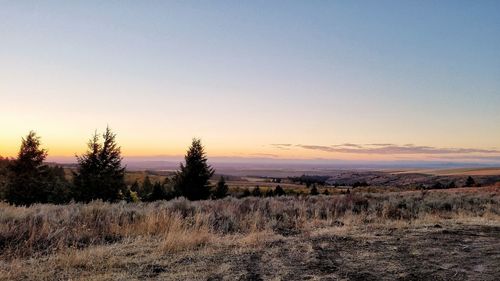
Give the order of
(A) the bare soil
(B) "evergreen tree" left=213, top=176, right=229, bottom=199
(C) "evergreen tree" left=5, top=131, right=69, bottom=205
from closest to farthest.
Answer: (A) the bare soil < (C) "evergreen tree" left=5, top=131, right=69, bottom=205 < (B) "evergreen tree" left=213, top=176, right=229, bottom=199

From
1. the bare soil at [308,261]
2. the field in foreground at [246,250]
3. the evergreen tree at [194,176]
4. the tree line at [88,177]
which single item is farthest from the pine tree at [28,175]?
the bare soil at [308,261]

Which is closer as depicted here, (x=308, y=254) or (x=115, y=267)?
(x=115, y=267)

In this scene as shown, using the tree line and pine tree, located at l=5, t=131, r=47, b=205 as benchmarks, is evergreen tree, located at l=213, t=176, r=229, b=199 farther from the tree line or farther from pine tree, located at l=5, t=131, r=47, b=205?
pine tree, located at l=5, t=131, r=47, b=205

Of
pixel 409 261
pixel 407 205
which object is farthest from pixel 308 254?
pixel 407 205

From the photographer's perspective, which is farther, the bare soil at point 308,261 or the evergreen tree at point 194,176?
the evergreen tree at point 194,176

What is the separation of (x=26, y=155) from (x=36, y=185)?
3.15 m

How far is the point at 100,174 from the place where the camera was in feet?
135

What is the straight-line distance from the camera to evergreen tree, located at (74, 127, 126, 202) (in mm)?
40125

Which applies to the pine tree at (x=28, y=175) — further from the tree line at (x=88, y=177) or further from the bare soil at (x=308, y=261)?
the bare soil at (x=308, y=261)

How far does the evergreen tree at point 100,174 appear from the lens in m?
40.1

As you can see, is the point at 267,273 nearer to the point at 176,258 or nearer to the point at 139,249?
the point at 176,258

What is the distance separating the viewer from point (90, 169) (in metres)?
41.0

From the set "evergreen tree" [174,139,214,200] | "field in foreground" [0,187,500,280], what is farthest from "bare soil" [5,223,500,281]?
"evergreen tree" [174,139,214,200]

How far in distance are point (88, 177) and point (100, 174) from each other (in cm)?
112
